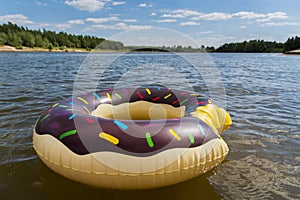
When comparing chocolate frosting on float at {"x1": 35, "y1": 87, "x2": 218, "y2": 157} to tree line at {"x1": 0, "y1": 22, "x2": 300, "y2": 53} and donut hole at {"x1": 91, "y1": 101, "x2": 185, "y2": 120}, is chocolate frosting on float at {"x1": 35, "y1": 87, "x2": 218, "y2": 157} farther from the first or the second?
tree line at {"x1": 0, "y1": 22, "x2": 300, "y2": 53}

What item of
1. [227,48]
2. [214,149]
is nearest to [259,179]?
[214,149]

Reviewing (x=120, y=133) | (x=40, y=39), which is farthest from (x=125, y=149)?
(x=40, y=39)

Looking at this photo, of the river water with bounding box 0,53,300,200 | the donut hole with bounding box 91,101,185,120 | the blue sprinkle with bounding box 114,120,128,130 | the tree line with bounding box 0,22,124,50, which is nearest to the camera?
the blue sprinkle with bounding box 114,120,128,130

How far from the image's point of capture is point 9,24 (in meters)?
71.0

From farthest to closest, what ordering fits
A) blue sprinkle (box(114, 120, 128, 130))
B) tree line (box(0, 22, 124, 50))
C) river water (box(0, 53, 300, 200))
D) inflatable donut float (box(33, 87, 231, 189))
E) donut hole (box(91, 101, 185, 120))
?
1. tree line (box(0, 22, 124, 50))
2. donut hole (box(91, 101, 185, 120))
3. river water (box(0, 53, 300, 200))
4. blue sprinkle (box(114, 120, 128, 130))
5. inflatable donut float (box(33, 87, 231, 189))

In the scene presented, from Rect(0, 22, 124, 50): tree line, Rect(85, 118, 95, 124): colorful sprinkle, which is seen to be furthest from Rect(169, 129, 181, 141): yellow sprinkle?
Rect(0, 22, 124, 50): tree line

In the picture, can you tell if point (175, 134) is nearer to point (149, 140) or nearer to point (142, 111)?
point (149, 140)

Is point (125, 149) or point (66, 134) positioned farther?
point (66, 134)

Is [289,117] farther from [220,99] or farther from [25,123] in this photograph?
[25,123]

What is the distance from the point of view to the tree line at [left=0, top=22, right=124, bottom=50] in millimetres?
55188

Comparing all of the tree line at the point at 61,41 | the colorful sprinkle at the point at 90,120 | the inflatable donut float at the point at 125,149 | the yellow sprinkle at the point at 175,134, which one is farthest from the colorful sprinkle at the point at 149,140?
the tree line at the point at 61,41

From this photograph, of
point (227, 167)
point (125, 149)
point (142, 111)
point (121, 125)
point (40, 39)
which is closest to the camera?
point (125, 149)

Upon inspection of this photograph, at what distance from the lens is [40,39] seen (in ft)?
204

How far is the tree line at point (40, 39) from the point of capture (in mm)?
55188
